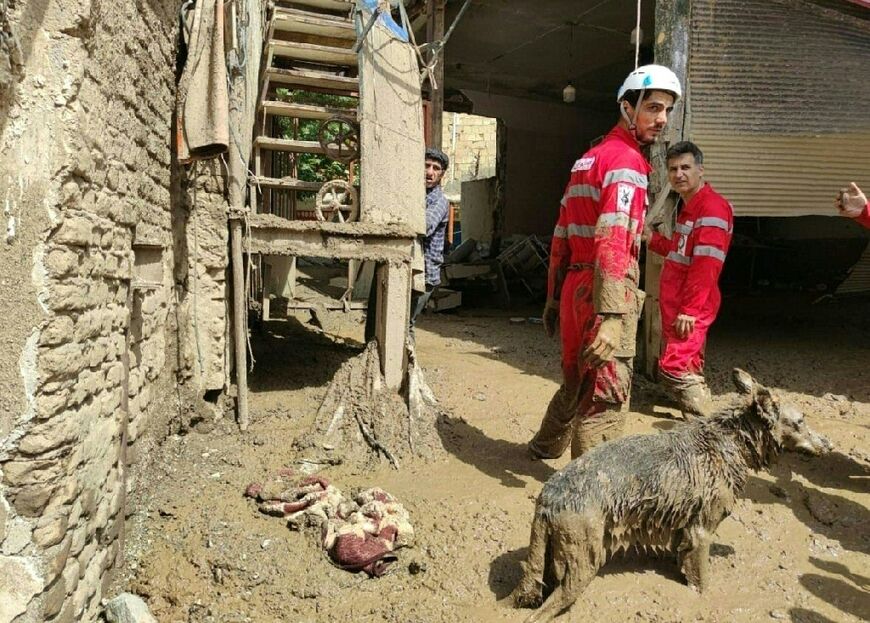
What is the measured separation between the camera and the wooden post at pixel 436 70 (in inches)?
345

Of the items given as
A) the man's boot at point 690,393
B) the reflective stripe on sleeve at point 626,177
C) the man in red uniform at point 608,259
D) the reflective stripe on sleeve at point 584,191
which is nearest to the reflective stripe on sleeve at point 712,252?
the man's boot at point 690,393

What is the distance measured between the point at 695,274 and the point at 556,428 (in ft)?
5.66

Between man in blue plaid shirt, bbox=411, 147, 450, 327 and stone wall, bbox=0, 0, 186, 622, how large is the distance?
2.80 m

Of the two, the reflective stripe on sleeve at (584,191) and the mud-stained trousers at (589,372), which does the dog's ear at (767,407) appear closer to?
the mud-stained trousers at (589,372)

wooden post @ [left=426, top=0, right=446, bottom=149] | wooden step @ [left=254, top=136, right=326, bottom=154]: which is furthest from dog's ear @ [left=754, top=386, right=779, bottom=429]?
wooden post @ [left=426, top=0, right=446, bottom=149]

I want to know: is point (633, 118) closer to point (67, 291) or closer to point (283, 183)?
point (67, 291)

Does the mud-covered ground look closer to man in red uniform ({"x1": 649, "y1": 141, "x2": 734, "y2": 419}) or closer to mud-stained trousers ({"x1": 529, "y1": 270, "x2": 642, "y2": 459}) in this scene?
man in red uniform ({"x1": 649, "y1": 141, "x2": 734, "y2": 419})

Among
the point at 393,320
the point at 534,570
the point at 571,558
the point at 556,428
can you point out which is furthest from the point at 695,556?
the point at 393,320

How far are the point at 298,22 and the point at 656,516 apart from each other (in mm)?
5915

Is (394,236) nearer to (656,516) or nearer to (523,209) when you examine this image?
(656,516)

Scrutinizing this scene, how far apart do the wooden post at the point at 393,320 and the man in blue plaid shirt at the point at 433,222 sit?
23.8 inches

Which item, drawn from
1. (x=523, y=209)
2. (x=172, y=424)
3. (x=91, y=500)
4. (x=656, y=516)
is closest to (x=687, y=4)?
(x=656, y=516)

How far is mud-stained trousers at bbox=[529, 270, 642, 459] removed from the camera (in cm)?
358

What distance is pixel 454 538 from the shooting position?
3652mm
